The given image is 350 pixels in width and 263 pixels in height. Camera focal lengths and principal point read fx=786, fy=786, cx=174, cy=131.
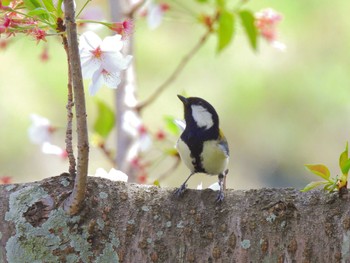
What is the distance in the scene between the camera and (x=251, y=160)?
12.6ft

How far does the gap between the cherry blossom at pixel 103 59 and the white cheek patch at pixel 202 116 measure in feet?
1.18

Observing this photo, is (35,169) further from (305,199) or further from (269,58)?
(305,199)

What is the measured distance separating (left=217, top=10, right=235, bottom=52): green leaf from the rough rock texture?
0.83 m

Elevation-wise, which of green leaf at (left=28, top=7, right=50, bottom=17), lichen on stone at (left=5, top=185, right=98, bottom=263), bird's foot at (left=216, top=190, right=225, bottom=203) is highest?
green leaf at (left=28, top=7, right=50, bottom=17)

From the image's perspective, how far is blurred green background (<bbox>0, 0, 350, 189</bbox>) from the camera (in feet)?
12.2

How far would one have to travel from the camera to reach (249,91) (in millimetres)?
3812

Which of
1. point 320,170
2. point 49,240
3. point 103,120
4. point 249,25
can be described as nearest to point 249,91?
point 103,120

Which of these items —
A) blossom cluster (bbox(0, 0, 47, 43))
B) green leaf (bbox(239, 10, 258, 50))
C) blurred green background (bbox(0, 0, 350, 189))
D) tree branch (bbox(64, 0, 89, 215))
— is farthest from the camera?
blurred green background (bbox(0, 0, 350, 189))

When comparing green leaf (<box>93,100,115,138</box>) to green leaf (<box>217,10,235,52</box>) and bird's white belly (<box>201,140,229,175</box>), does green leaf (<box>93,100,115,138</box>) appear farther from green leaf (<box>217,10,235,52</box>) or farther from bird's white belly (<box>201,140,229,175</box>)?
bird's white belly (<box>201,140,229,175</box>)

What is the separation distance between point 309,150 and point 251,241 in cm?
274

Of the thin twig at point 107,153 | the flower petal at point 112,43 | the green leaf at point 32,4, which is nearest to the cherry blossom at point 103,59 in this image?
the flower petal at point 112,43

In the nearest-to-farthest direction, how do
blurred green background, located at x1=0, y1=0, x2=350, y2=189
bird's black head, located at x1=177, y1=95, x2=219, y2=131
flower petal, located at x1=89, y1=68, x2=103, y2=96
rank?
flower petal, located at x1=89, y1=68, x2=103, y2=96 < bird's black head, located at x1=177, y1=95, x2=219, y2=131 < blurred green background, located at x1=0, y1=0, x2=350, y2=189

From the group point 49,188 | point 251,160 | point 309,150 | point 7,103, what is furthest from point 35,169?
point 49,188

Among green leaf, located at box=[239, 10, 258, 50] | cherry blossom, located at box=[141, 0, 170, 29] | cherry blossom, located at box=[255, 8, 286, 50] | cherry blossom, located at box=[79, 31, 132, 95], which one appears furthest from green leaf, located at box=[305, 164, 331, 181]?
cherry blossom, located at box=[141, 0, 170, 29]
